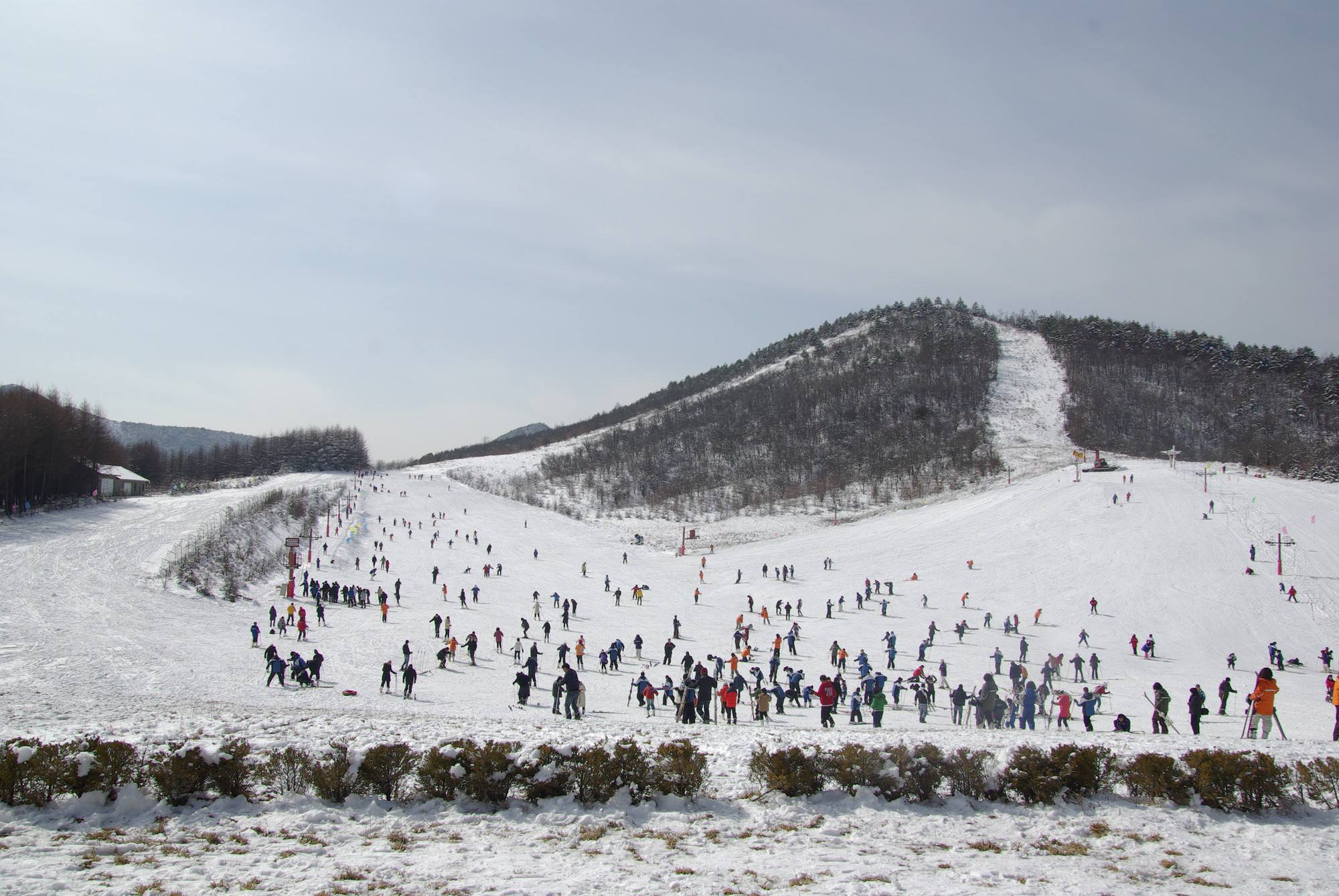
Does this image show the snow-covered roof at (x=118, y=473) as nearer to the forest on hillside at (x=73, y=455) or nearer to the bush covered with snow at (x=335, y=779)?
the forest on hillside at (x=73, y=455)

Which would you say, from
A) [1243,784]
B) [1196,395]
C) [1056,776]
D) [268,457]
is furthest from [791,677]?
[1196,395]

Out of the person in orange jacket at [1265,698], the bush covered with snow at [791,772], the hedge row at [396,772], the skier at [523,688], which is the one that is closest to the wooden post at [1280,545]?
the person in orange jacket at [1265,698]

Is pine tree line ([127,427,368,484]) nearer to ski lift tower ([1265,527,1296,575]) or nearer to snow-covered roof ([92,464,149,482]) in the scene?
snow-covered roof ([92,464,149,482])

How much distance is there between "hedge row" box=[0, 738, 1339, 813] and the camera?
29.1 ft

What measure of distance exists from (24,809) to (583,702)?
389 inches

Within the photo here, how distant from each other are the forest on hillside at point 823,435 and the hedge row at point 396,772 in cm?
7406

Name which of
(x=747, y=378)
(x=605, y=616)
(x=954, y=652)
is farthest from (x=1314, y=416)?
(x=605, y=616)

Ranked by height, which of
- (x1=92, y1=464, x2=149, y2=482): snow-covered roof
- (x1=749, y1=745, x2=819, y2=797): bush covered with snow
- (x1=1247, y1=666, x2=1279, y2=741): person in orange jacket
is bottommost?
(x1=749, y1=745, x2=819, y2=797): bush covered with snow

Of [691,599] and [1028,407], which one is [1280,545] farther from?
[1028,407]

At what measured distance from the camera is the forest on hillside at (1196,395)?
3853 inches

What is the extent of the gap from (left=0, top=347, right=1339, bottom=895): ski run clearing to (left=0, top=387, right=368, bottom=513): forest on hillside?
6435 millimetres

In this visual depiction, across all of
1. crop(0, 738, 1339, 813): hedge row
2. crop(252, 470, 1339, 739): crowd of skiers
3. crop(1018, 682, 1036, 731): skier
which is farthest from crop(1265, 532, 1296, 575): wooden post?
crop(0, 738, 1339, 813): hedge row

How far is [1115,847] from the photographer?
803cm

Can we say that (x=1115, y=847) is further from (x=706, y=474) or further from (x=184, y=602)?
(x=706, y=474)
